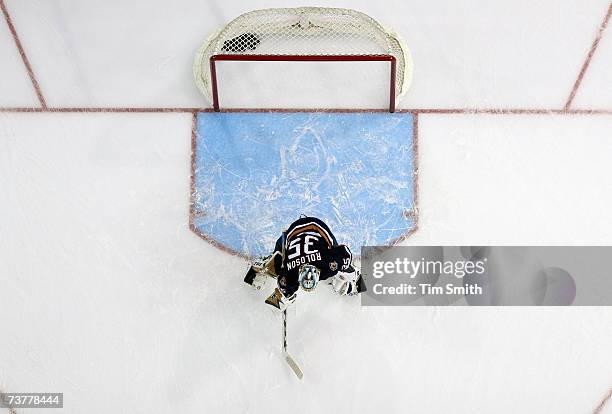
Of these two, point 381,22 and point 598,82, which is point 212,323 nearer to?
point 381,22

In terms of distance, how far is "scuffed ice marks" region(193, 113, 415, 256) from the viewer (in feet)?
20.2

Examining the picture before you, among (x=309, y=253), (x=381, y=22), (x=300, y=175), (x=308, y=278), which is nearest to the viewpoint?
(x=308, y=278)

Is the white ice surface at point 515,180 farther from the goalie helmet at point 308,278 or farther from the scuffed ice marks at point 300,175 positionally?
the goalie helmet at point 308,278

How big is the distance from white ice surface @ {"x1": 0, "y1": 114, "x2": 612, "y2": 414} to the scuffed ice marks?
149 millimetres

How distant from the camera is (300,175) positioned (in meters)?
6.24

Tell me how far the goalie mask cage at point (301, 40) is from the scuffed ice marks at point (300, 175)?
0.23 metres

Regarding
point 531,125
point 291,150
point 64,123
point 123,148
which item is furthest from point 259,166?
point 531,125

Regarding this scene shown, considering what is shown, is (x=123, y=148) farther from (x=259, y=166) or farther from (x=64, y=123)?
(x=259, y=166)

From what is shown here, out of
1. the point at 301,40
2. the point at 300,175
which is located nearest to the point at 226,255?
the point at 300,175

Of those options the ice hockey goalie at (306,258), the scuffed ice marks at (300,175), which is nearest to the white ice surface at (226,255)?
→ the scuffed ice marks at (300,175)

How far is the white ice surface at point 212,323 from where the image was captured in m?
5.93

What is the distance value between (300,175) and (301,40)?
37.3 inches

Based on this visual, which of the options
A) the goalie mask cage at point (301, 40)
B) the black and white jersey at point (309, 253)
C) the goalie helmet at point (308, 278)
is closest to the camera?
the goalie helmet at point (308, 278)

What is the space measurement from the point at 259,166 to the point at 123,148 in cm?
90
